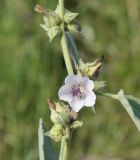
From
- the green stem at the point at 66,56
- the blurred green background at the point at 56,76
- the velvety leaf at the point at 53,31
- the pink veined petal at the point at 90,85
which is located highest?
the velvety leaf at the point at 53,31

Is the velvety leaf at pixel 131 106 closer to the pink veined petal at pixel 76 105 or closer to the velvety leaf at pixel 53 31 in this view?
A: the pink veined petal at pixel 76 105

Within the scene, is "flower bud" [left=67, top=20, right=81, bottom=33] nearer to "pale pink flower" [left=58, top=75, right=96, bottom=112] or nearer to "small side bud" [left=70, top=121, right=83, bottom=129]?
"pale pink flower" [left=58, top=75, right=96, bottom=112]

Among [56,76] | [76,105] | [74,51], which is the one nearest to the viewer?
[76,105]

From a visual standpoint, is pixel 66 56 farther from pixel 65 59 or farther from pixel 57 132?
pixel 57 132

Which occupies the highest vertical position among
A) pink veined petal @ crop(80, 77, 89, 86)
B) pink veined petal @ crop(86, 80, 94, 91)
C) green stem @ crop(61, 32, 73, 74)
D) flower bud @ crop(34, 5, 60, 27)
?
flower bud @ crop(34, 5, 60, 27)

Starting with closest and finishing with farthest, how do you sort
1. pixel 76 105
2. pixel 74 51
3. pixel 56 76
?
pixel 76 105, pixel 74 51, pixel 56 76

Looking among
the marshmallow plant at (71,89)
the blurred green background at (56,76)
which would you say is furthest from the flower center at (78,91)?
the blurred green background at (56,76)

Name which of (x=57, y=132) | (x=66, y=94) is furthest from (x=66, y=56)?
(x=57, y=132)

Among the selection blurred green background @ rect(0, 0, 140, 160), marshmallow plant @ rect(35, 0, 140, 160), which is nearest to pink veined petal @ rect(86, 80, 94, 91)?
marshmallow plant @ rect(35, 0, 140, 160)
